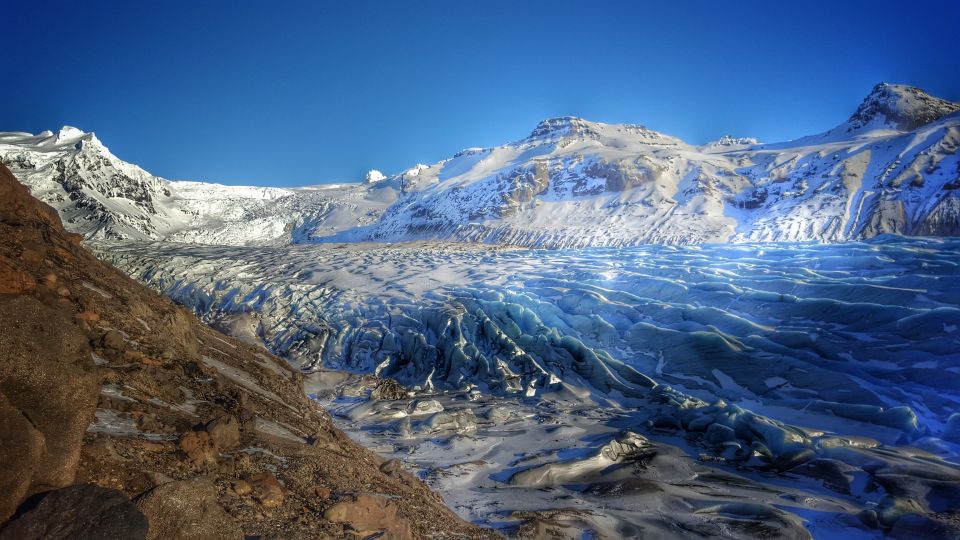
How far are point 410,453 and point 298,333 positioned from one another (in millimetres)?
7613

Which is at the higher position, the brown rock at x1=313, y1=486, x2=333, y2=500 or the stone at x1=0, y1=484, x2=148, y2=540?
the stone at x1=0, y1=484, x2=148, y2=540

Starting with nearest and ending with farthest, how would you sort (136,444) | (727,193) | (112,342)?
(136,444), (112,342), (727,193)

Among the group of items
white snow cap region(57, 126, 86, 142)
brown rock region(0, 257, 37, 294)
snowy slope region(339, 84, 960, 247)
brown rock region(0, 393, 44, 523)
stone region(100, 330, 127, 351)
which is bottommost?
brown rock region(0, 393, 44, 523)

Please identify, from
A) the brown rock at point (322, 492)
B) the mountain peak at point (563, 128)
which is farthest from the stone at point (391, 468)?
the mountain peak at point (563, 128)

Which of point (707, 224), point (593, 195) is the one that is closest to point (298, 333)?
point (707, 224)

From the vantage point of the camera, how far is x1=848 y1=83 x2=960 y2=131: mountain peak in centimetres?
4844

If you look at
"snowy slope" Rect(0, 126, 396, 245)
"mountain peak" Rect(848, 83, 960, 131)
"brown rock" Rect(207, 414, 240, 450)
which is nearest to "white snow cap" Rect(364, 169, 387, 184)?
"snowy slope" Rect(0, 126, 396, 245)

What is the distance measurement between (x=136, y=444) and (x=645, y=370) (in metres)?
10.2

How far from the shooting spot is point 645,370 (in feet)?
37.9

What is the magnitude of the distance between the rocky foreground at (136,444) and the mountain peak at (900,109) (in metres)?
60.9

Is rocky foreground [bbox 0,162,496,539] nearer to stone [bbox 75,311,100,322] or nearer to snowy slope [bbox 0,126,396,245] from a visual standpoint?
stone [bbox 75,311,100,322]

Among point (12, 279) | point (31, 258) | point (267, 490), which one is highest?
point (31, 258)

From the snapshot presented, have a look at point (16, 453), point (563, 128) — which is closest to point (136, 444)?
point (16, 453)

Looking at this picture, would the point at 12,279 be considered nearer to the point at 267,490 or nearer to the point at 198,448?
the point at 198,448
